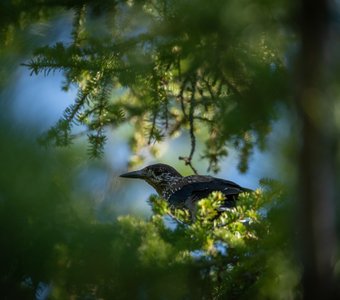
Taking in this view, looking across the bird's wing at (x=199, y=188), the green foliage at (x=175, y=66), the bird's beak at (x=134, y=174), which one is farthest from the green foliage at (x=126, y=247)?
the bird's beak at (x=134, y=174)

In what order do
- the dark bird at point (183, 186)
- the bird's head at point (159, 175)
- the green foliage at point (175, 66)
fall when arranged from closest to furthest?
the green foliage at point (175, 66), the dark bird at point (183, 186), the bird's head at point (159, 175)

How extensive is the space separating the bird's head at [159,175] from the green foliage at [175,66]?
154cm

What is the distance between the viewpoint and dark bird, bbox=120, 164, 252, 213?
6143 millimetres

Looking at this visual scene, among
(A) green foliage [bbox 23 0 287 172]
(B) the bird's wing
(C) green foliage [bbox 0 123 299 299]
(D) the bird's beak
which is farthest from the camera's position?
(D) the bird's beak

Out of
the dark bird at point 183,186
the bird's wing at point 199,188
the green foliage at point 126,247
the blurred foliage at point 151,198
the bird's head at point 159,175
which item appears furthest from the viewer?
the bird's head at point 159,175

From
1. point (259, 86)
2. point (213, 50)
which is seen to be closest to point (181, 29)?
point (213, 50)

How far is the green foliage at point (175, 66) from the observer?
389 cm

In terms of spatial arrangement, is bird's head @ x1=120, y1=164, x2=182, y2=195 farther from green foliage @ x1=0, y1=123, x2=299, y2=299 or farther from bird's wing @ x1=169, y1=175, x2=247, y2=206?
green foliage @ x1=0, y1=123, x2=299, y2=299

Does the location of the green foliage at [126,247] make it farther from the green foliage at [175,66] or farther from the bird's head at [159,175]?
the bird's head at [159,175]

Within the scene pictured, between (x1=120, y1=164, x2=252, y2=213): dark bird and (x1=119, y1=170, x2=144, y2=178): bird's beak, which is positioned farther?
(x1=119, y1=170, x2=144, y2=178): bird's beak

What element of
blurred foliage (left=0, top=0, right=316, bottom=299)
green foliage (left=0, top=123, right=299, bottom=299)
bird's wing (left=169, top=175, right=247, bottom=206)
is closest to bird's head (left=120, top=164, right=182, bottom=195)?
bird's wing (left=169, top=175, right=247, bottom=206)

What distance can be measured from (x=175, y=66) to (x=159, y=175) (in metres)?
2.73

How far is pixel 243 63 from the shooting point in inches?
171

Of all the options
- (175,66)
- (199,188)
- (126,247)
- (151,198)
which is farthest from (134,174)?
(126,247)
